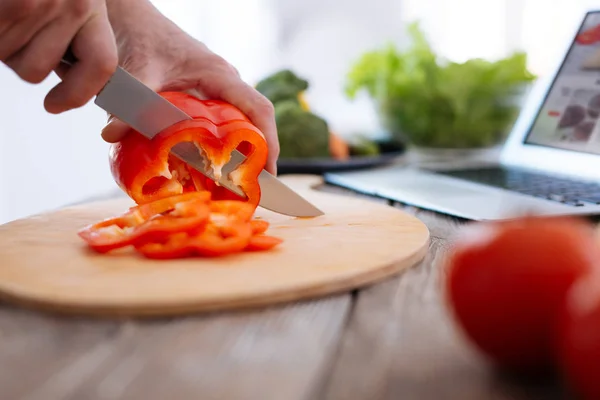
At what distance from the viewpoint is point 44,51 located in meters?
0.99

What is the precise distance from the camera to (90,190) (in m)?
2.94

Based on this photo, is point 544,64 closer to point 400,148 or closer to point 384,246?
point 400,148

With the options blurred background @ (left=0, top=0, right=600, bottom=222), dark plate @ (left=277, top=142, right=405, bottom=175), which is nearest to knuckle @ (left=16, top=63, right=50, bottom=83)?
dark plate @ (left=277, top=142, right=405, bottom=175)

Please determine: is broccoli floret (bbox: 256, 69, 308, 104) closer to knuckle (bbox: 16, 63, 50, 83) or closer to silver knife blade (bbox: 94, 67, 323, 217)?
silver knife blade (bbox: 94, 67, 323, 217)

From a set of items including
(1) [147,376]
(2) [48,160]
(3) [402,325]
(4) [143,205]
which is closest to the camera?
(1) [147,376]

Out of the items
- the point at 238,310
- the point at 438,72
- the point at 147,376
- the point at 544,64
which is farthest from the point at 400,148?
the point at 147,376

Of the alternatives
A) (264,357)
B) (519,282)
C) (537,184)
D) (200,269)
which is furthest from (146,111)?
(537,184)

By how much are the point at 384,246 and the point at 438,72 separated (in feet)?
4.37

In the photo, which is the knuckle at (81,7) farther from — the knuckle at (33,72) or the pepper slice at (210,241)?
the pepper slice at (210,241)

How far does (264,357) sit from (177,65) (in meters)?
0.88

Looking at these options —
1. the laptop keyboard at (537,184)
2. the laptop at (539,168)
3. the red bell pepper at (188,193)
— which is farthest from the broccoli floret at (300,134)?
the red bell pepper at (188,193)

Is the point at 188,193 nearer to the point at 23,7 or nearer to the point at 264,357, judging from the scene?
the point at 23,7

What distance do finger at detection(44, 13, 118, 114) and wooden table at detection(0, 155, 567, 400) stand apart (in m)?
0.38

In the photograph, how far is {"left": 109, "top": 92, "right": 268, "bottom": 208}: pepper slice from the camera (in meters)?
1.14
